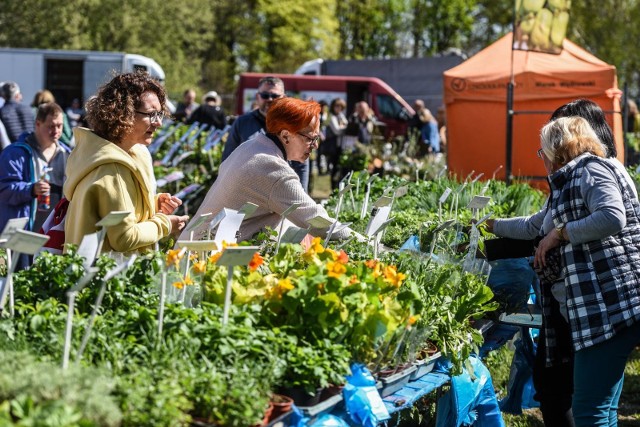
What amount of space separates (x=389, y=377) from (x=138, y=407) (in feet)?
3.17

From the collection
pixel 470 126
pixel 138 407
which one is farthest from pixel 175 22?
pixel 138 407

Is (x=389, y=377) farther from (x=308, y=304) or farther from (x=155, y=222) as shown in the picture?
(x=155, y=222)

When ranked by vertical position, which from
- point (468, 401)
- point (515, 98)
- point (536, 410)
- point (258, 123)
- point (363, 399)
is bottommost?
point (536, 410)

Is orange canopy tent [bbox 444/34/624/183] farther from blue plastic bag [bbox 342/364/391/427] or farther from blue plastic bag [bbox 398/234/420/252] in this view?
blue plastic bag [bbox 342/364/391/427]

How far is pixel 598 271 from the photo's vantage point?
3.25 meters

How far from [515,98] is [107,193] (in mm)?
7656

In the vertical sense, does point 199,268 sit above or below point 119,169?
below

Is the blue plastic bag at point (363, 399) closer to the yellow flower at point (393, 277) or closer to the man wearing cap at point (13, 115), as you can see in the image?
the yellow flower at point (393, 277)

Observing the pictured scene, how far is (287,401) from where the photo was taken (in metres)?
2.27


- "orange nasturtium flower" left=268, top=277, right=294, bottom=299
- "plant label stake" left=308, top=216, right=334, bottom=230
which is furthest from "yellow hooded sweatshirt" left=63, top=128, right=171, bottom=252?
"orange nasturtium flower" left=268, top=277, right=294, bottom=299

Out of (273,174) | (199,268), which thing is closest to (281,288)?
(199,268)

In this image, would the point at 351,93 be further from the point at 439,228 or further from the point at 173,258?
the point at 173,258

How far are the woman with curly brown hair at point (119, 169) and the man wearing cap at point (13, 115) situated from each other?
19.6ft

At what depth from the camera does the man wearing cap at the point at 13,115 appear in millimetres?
8984
